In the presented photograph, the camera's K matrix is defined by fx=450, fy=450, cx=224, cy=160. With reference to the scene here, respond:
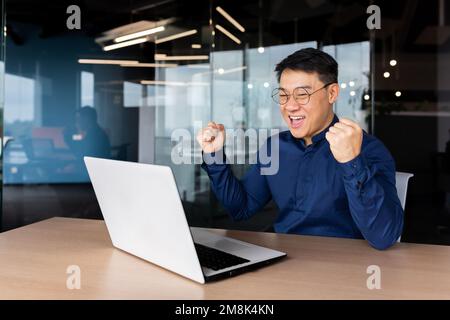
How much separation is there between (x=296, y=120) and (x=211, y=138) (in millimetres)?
354

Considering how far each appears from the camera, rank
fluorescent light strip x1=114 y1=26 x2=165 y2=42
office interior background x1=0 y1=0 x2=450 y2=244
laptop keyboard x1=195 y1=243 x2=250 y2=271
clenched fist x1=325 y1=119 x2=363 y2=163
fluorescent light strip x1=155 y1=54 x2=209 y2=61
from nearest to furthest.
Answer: laptop keyboard x1=195 y1=243 x2=250 y2=271
clenched fist x1=325 y1=119 x2=363 y2=163
office interior background x1=0 y1=0 x2=450 y2=244
fluorescent light strip x1=155 y1=54 x2=209 y2=61
fluorescent light strip x1=114 y1=26 x2=165 y2=42

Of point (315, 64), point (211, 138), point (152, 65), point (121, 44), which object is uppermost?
point (121, 44)

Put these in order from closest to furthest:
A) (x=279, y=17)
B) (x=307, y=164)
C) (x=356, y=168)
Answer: (x=356, y=168) → (x=307, y=164) → (x=279, y=17)

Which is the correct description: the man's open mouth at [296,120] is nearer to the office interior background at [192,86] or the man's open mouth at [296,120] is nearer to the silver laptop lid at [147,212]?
the silver laptop lid at [147,212]

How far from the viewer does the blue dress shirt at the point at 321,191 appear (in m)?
1.35

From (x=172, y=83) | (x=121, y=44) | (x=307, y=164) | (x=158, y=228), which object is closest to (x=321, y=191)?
(x=307, y=164)

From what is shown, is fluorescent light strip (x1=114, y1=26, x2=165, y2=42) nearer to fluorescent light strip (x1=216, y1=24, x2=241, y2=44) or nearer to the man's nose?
fluorescent light strip (x1=216, y1=24, x2=241, y2=44)

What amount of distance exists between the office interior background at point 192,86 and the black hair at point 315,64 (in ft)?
8.64

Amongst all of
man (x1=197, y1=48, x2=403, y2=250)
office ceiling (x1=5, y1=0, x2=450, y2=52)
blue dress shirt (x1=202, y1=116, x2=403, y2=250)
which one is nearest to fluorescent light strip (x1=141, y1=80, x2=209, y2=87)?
office ceiling (x1=5, y1=0, x2=450, y2=52)

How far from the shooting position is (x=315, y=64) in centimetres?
173

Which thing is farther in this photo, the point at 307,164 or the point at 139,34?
the point at 139,34

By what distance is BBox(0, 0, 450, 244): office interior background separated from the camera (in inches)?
170

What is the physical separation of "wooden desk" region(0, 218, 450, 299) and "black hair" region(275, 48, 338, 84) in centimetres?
64

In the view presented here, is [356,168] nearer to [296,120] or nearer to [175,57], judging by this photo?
[296,120]
